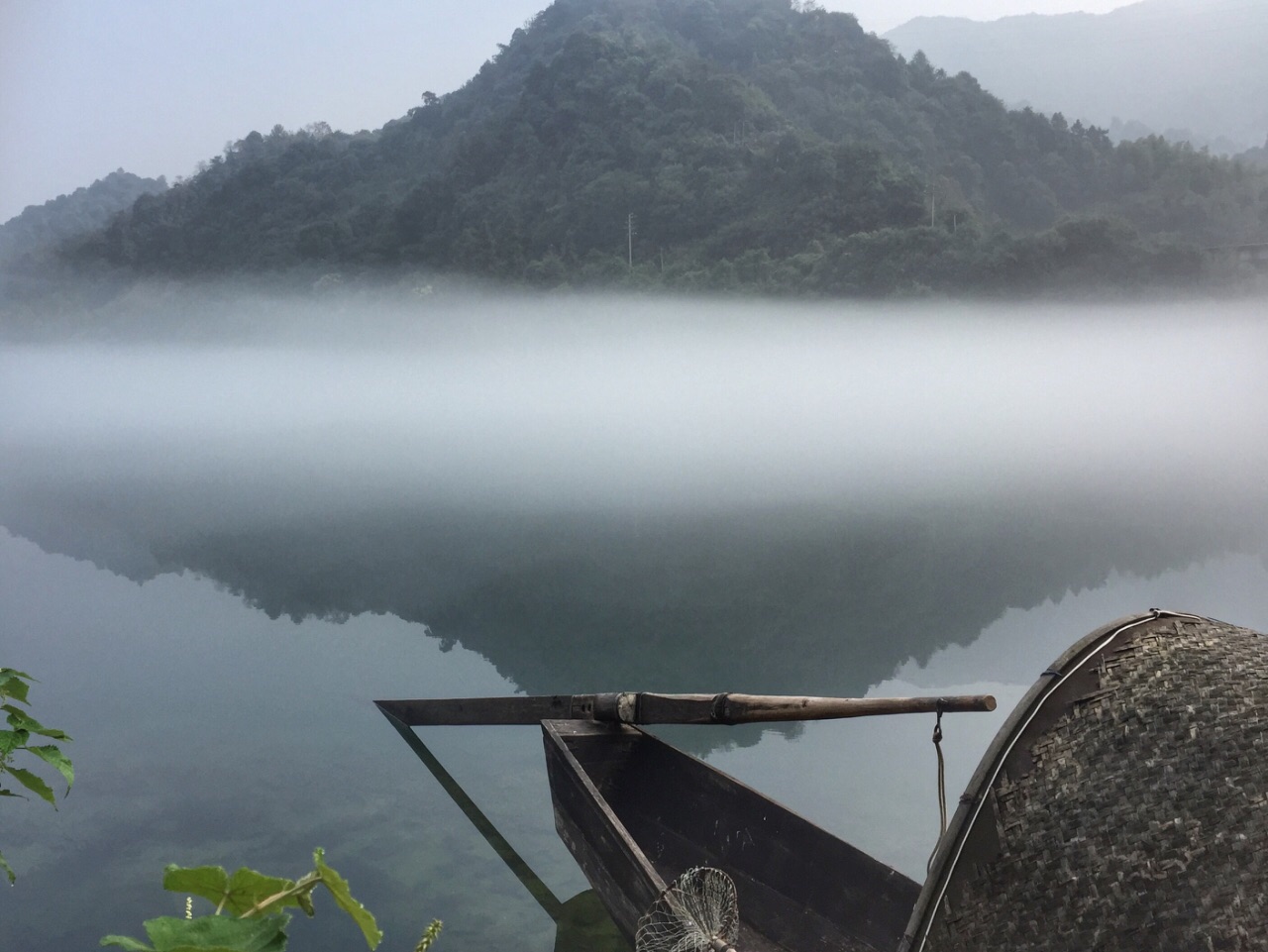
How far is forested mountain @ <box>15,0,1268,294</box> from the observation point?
37406 millimetres

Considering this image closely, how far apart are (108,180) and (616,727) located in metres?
60.9

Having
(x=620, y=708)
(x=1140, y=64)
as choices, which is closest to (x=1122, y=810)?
(x=620, y=708)

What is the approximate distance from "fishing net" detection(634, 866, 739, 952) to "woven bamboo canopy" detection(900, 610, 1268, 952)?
2.32ft

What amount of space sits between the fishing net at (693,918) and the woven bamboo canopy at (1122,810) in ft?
2.32

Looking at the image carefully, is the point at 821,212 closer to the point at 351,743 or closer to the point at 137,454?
the point at 137,454

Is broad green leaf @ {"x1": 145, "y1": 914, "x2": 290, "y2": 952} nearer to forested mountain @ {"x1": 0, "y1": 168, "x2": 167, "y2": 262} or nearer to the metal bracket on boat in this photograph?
the metal bracket on boat

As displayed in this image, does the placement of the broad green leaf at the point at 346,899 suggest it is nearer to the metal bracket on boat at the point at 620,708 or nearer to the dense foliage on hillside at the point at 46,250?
the metal bracket on boat at the point at 620,708

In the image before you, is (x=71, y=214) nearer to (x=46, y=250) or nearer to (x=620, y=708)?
(x=46, y=250)

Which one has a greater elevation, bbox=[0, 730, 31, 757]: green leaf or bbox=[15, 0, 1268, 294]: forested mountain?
bbox=[15, 0, 1268, 294]: forested mountain

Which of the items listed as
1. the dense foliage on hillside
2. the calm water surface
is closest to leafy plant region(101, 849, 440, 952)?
the calm water surface

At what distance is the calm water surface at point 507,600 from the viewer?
→ 4215 mm

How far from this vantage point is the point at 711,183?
138 feet

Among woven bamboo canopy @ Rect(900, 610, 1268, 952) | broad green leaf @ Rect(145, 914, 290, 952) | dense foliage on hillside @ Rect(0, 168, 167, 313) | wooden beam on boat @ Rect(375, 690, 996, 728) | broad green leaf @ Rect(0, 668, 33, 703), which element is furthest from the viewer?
dense foliage on hillside @ Rect(0, 168, 167, 313)

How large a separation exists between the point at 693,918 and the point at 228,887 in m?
2.01
